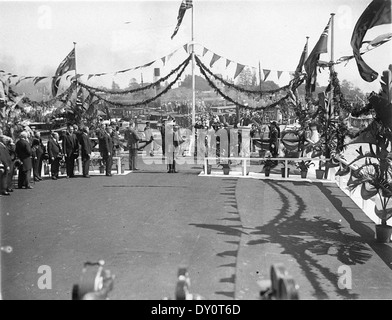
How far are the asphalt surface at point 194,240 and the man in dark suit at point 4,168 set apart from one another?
285mm

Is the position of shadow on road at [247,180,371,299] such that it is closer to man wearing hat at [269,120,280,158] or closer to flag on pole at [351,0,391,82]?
flag on pole at [351,0,391,82]

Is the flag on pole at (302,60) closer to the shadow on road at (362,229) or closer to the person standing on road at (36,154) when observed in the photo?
the shadow on road at (362,229)

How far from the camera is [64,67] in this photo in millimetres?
15578

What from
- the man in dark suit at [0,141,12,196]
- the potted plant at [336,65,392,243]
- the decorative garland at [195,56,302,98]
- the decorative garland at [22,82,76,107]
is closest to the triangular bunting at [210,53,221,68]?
the decorative garland at [195,56,302,98]

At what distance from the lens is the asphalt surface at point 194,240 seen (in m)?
4.77

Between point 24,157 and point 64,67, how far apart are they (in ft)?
19.9

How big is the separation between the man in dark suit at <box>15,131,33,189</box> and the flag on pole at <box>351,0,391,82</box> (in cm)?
821

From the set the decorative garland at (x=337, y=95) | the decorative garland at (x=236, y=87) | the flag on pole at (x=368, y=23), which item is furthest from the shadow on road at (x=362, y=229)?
the decorative garland at (x=236, y=87)

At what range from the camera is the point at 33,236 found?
664cm

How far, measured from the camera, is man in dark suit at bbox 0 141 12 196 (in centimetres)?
949

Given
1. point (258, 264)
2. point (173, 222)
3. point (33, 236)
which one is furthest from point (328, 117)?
point (33, 236)
